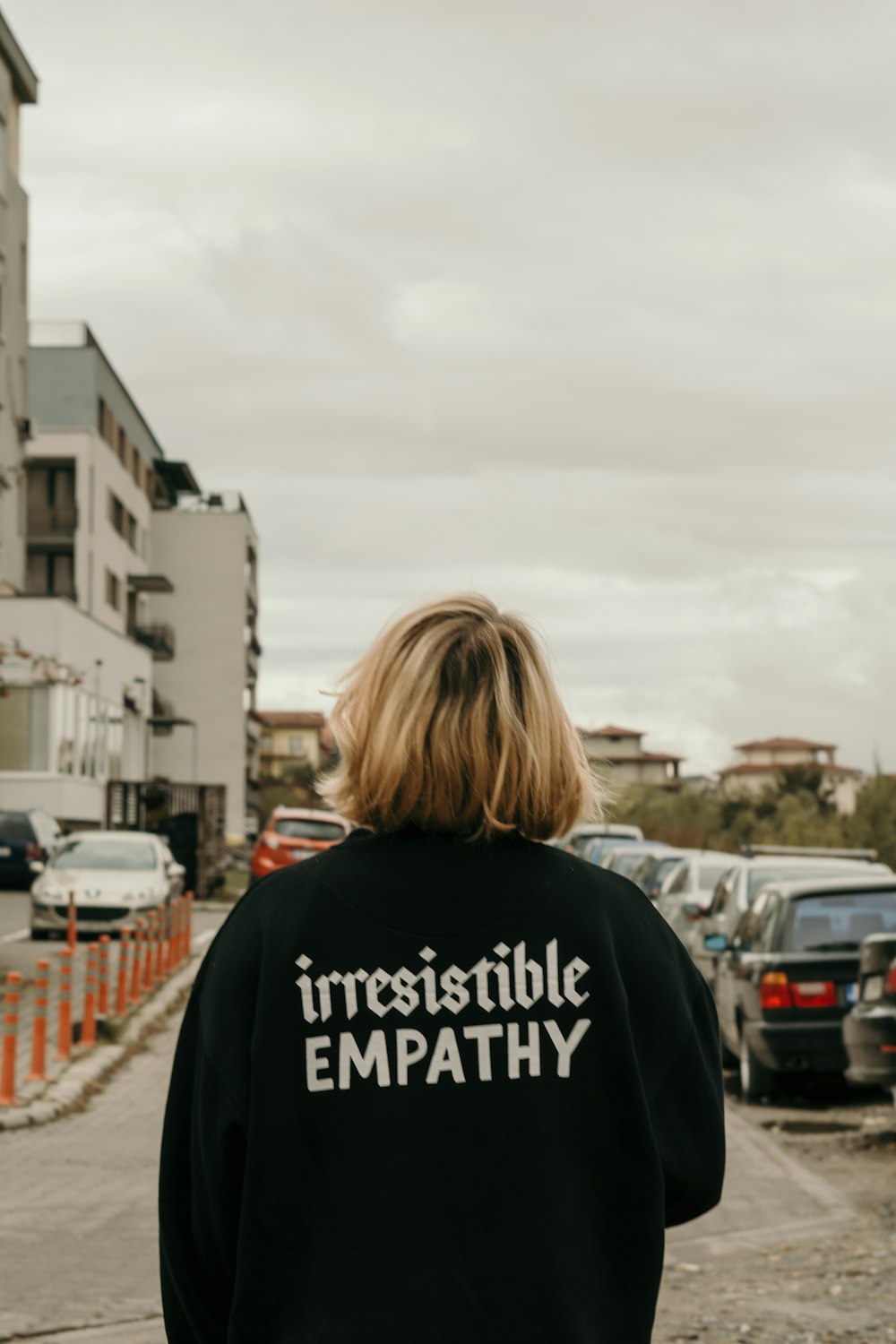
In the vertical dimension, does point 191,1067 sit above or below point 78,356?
below

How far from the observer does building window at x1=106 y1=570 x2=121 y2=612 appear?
7156 centimetres

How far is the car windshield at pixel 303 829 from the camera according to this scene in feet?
118

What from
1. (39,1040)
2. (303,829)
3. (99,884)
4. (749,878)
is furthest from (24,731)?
(39,1040)

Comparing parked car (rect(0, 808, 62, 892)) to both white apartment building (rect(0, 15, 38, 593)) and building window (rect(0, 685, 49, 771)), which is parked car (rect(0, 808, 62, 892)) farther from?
building window (rect(0, 685, 49, 771))

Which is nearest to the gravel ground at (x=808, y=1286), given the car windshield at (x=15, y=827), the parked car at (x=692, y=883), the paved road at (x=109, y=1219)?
the paved road at (x=109, y=1219)

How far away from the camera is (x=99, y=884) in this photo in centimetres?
2670

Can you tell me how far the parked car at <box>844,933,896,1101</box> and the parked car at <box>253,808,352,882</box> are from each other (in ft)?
75.9

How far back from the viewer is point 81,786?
5112 centimetres

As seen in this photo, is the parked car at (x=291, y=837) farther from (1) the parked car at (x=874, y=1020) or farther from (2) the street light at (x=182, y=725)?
(2) the street light at (x=182, y=725)

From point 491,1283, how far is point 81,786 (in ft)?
163

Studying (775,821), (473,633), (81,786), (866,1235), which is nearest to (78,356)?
(81,786)

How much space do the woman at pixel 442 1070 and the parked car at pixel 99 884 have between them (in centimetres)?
2384

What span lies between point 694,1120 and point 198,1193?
0.68 m

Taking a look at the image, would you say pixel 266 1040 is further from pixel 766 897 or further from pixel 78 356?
pixel 78 356
